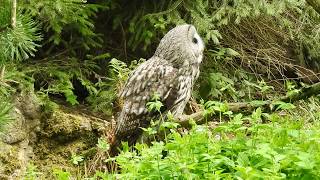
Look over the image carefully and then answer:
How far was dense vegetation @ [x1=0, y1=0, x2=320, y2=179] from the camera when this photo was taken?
347 centimetres

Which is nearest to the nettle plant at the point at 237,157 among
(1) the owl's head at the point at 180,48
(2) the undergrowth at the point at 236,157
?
(2) the undergrowth at the point at 236,157

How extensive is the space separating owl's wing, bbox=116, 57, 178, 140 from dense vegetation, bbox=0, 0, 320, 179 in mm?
212

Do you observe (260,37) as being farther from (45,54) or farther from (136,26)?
(45,54)

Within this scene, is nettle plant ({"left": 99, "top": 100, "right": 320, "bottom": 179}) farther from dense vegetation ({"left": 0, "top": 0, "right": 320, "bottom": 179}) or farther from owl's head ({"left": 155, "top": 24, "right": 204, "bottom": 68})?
owl's head ({"left": 155, "top": 24, "right": 204, "bottom": 68})

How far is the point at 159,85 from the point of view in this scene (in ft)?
18.6

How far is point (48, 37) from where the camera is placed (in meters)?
7.20

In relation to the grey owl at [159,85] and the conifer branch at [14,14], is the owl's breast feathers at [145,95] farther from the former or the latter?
the conifer branch at [14,14]

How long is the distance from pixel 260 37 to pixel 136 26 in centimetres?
207

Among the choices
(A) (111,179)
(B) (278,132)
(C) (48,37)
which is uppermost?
(C) (48,37)

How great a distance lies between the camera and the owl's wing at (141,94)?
5629 millimetres

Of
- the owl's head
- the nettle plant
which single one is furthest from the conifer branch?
the owl's head

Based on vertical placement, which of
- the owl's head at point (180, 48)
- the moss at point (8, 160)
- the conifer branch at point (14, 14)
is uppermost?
the conifer branch at point (14, 14)

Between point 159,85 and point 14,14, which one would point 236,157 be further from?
point 159,85

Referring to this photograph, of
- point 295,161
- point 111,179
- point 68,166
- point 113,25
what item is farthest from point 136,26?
point 295,161
